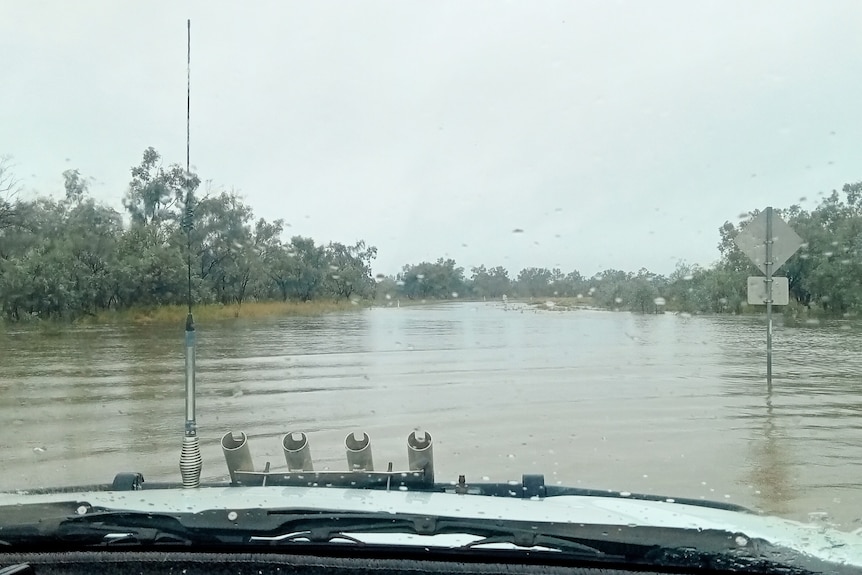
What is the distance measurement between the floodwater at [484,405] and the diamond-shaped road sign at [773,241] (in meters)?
1.97

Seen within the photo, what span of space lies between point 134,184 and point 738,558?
9.76 metres

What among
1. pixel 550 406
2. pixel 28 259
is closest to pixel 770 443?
pixel 550 406

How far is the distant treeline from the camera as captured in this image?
1226 cm

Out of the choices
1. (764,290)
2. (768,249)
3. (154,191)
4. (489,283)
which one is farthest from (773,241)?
(154,191)

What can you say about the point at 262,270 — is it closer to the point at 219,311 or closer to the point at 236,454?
the point at 219,311

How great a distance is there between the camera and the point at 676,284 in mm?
15914

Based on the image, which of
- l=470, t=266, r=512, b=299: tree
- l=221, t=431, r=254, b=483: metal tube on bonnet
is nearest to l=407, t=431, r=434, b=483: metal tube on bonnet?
l=221, t=431, r=254, b=483: metal tube on bonnet

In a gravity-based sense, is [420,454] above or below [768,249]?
below

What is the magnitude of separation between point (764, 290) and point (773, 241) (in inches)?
30.3

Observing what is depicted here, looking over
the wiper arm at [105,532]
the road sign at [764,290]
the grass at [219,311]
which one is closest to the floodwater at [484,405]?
the grass at [219,311]

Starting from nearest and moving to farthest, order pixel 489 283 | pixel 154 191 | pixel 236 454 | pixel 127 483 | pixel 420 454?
pixel 127 483 < pixel 420 454 < pixel 236 454 < pixel 154 191 < pixel 489 283

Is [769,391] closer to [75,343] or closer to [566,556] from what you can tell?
[566,556]

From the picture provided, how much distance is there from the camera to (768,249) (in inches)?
484

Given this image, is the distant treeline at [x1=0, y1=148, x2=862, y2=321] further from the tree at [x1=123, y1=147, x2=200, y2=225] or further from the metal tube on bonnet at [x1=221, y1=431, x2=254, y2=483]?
the metal tube on bonnet at [x1=221, y1=431, x2=254, y2=483]
